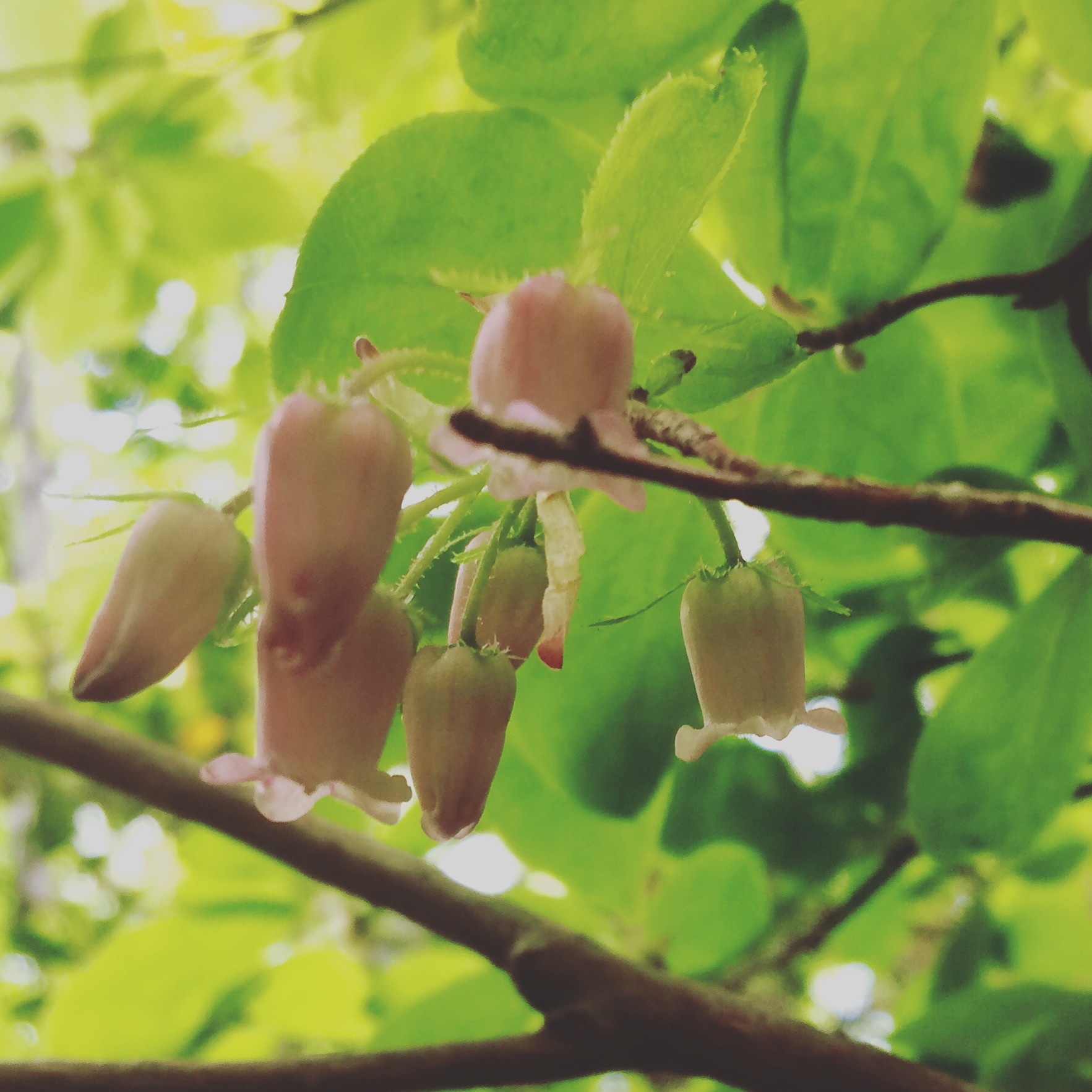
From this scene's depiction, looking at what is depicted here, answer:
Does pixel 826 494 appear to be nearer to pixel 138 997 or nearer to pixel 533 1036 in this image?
pixel 533 1036

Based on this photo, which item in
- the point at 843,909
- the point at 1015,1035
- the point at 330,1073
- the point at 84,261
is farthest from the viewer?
the point at 84,261

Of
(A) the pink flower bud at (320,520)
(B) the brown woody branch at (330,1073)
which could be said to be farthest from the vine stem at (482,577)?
(B) the brown woody branch at (330,1073)

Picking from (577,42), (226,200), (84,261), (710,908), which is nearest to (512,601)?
(577,42)

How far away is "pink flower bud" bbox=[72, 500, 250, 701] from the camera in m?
0.36

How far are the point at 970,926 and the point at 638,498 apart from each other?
796 mm

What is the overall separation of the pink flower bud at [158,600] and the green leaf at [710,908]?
542 mm

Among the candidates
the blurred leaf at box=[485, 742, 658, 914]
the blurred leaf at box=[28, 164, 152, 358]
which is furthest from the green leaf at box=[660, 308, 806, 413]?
the blurred leaf at box=[28, 164, 152, 358]

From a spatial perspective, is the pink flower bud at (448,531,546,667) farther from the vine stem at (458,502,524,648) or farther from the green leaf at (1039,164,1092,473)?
the green leaf at (1039,164,1092,473)

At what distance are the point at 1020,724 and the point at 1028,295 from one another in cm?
23

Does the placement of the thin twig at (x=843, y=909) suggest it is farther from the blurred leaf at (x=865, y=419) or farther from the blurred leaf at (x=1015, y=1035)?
the blurred leaf at (x=865, y=419)

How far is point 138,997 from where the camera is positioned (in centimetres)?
88

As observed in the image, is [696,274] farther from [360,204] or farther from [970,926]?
[970,926]

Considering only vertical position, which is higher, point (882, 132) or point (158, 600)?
point (882, 132)

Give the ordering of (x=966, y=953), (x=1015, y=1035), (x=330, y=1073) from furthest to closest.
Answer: (x=966, y=953), (x=1015, y=1035), (x=330, y=1073)
